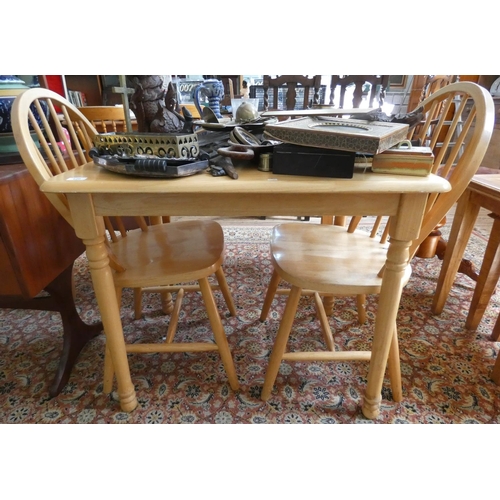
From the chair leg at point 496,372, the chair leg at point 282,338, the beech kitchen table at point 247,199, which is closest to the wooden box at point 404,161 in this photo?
the beech kitchen table at point 247,199

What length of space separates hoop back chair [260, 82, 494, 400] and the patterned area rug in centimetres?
11

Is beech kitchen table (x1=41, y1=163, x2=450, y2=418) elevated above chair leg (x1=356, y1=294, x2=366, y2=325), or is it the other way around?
beech kitchen table (x1=41, y1=163, x2=450, y2=418)

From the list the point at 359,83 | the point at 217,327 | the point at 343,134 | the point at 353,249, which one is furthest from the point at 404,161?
the point at 359,83

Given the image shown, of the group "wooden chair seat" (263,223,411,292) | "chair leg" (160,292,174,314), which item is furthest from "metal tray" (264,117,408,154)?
"chair leg" (160,292,174,314)

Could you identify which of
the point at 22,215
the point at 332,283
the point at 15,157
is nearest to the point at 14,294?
the point at 22,215

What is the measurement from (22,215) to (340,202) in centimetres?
90

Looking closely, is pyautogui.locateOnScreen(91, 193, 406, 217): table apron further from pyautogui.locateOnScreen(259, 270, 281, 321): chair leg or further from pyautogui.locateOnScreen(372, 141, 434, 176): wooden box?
pyautogui.locateOnScreen(259, 270, 281, 321): chair leg

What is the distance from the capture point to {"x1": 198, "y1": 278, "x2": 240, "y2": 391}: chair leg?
104 cm

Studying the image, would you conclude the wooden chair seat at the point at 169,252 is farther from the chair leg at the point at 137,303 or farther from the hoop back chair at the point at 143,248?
the chair leg at the point at 137,303

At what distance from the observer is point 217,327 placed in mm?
1059

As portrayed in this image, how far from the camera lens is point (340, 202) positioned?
766mm

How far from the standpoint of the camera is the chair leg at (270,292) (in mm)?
1246

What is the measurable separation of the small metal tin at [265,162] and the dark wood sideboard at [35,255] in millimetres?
703

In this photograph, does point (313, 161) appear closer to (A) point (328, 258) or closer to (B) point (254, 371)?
(A) point (328, 258)
